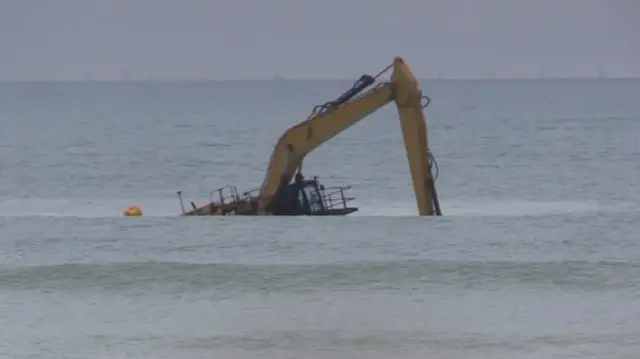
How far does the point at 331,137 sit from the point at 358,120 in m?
0.98

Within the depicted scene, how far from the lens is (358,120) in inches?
1683

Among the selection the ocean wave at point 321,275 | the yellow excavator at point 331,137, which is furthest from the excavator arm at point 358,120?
the ocean wave at point 321,275

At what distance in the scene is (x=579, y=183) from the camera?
71188mm

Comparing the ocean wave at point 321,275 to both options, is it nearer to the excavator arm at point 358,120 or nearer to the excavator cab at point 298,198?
the excavator arm at point 358,120

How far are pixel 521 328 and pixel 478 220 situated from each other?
2196 centimetres

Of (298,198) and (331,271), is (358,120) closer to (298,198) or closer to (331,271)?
(298,198)

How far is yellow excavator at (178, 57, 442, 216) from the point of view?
41.9 m

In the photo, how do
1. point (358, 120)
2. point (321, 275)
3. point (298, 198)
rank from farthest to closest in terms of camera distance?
point (298, 198), point (358, 120), point (321, 275)

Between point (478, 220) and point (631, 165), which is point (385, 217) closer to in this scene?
point (478, 220)

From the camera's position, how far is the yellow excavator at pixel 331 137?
138 ft

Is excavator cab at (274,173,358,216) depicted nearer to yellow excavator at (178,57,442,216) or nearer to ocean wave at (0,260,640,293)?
yellow excavator at (178,57,442,216)

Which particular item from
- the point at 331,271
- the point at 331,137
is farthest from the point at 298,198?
the point at 331,271

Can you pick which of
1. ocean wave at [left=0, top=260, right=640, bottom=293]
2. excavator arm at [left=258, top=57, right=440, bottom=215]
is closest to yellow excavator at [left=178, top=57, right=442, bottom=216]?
excavator arm at [left=258, top=57, right=440, bottom=215]

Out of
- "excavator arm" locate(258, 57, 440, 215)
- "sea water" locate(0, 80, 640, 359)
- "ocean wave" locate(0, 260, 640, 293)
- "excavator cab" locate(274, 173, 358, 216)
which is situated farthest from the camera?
"excavator cab" locate(274, 173, 358, 216)
